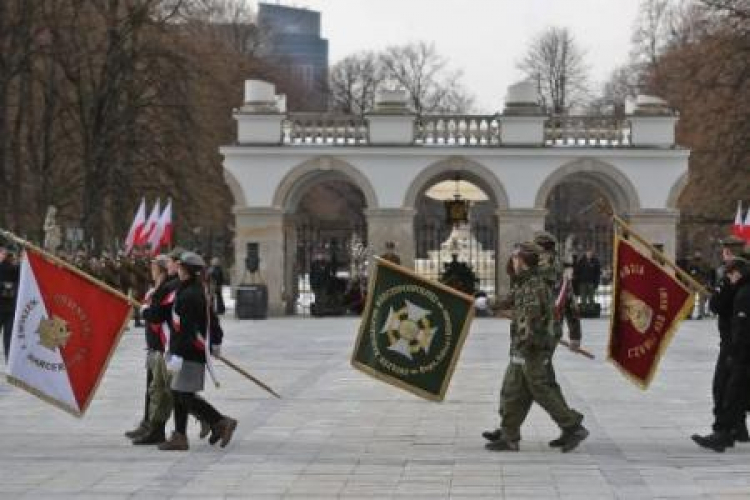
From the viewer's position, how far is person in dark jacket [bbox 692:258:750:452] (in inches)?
504

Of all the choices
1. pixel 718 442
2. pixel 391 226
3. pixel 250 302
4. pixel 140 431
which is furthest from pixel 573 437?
pixel 391 226

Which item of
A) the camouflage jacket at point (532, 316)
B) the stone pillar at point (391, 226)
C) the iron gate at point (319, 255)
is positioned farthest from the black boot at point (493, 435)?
the iron gate at point (319, 255)

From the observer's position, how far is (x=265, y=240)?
1422 inches

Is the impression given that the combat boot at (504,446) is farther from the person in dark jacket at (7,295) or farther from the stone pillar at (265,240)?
the stone pillar at (265,240)

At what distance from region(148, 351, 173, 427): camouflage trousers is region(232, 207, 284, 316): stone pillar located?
74.3 ft

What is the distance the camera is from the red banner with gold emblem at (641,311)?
13.7 metres

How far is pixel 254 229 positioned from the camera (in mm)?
36219

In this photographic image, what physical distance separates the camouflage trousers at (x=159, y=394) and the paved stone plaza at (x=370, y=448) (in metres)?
0.32

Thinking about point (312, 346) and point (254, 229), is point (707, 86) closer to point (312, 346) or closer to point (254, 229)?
point (254, 229)

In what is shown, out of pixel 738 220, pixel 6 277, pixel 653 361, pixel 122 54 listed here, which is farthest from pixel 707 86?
pixel 653 361

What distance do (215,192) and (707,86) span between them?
20045 mm

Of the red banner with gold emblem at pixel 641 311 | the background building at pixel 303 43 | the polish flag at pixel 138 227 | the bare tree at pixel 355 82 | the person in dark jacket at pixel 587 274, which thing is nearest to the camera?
the red banner with gold emblem at pixel 641 311

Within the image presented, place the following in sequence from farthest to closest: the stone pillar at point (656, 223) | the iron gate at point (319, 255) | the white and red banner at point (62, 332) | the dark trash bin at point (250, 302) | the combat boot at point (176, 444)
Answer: the iron gate at point (319, 255) → the stone pillar at point (656, 223) → the dark trash bin at point (250, 302) → the white and red banner at point (62, 332) → the combat boot at point (176, 444)

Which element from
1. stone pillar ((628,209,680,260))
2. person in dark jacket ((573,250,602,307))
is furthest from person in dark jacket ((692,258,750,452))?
stone pillar ((628,209,680,260))
